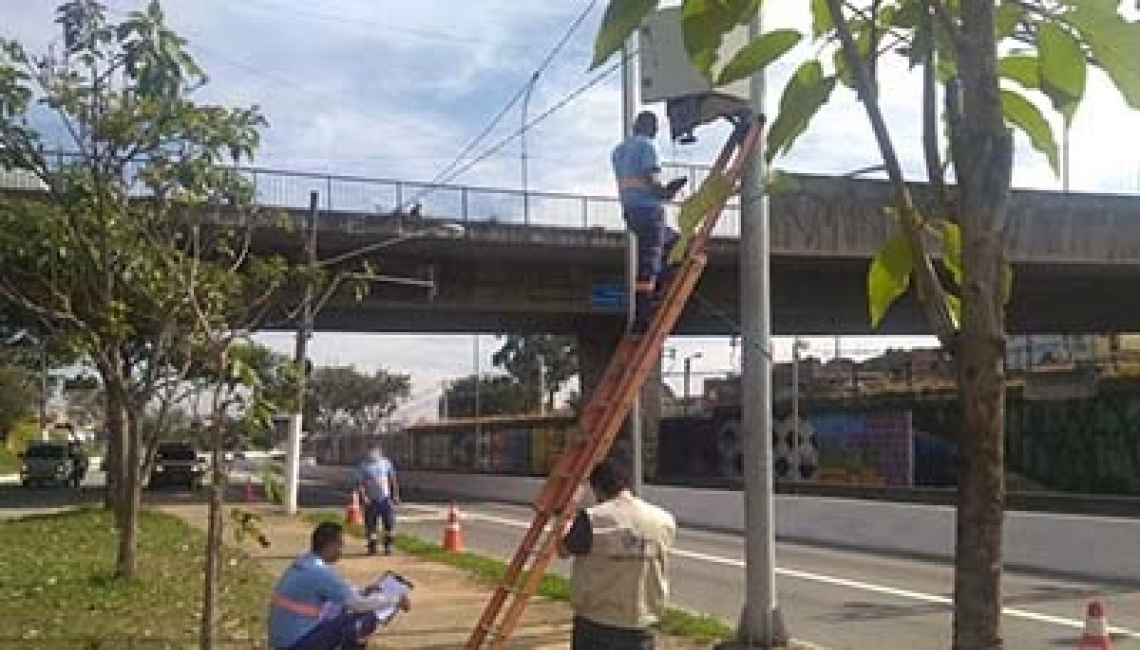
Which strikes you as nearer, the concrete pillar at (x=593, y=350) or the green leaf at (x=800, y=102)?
the green leaf at (x=800, y=102)

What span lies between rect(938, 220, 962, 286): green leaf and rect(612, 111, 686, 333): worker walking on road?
6798mm

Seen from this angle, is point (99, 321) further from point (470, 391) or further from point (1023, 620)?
point (470, 391)

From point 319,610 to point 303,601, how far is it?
11 centimetres

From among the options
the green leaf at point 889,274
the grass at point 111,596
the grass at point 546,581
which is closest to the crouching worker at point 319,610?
the grass at point 546,581

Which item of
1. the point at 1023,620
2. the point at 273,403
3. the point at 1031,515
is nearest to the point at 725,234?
the point at 1031,515

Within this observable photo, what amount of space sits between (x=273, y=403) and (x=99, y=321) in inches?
227

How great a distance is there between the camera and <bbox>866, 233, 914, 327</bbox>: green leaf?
258cm

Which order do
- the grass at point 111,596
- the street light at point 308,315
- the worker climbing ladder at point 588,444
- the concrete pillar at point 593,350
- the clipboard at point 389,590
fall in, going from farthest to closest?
the concrete pillar at point 593,350 < the street light at point 308,315 < the grass at point 111,596 < the clipboard at point 389,590 < the worker climbing ladder at point 588,444

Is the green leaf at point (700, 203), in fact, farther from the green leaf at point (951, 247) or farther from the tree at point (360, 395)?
the tree at point (360, 395)

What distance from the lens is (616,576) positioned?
7242 mm

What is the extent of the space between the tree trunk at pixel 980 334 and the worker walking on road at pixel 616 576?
16.4 feet

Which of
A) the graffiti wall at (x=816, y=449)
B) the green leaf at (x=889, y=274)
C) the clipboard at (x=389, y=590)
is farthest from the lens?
the graffiti wall at (x=816, y=449)

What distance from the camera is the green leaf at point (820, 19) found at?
2.43 metres

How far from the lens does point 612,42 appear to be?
201 centimetres
